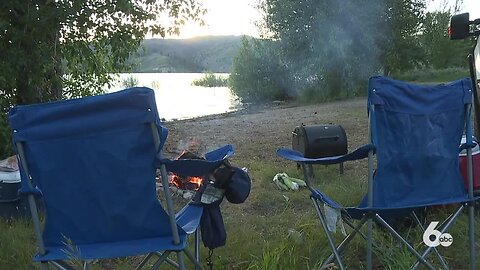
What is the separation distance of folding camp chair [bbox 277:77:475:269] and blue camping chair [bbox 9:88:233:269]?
0.75m

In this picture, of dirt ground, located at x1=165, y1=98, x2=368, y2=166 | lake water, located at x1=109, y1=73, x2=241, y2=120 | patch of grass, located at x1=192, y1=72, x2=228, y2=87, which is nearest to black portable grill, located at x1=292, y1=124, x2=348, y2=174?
dirt ground, located at x1=165, y1=98, x2=368, y2=166

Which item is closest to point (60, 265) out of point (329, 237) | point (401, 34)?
point (329, 237)

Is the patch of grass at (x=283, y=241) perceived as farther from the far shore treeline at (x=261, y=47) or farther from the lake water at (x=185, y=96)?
the lake water at (x=185, y=96)

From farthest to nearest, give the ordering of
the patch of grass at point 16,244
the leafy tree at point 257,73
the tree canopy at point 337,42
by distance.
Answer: the leafy tree at point 257,73 < the tree canopy at point 337,42 < the patch of grass at point 16,244

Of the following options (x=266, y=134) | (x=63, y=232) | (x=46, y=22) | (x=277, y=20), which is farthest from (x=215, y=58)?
(x=63, y=232)

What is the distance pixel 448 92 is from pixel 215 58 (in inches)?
1411

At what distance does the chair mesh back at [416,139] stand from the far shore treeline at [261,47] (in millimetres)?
3180

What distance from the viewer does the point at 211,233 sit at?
2.46 meters

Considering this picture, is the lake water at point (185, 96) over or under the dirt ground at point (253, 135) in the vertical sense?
under

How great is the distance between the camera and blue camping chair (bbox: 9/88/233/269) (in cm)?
201

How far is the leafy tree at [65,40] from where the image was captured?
176 inches

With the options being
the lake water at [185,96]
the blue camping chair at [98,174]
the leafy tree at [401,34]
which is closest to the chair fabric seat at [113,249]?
the blue camping chair at [98,174]

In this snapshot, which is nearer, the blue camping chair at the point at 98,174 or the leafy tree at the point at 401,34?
the blue camping chair at the point at 98,174

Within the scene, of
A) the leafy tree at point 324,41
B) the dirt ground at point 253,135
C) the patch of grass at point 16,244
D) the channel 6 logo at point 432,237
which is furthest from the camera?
the leafy tree at point 324,41
